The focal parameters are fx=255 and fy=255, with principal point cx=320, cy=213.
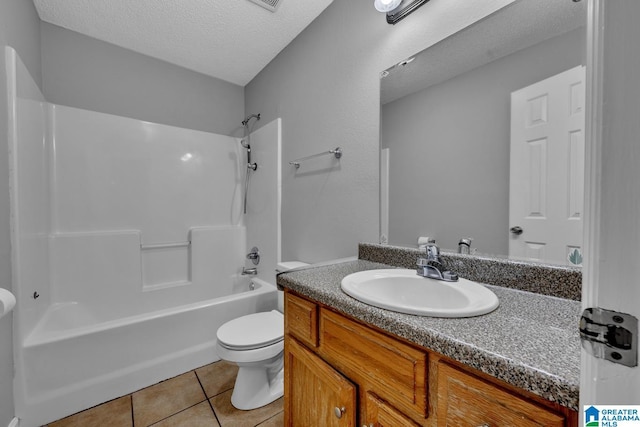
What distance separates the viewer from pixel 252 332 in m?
1.51

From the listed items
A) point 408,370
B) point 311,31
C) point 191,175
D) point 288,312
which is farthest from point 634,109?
point 191,175

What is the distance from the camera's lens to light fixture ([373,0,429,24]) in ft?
3.85

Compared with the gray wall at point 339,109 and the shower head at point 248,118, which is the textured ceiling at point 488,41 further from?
the shower head at point 248,118

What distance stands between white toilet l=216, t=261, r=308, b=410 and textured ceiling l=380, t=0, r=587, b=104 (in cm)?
148

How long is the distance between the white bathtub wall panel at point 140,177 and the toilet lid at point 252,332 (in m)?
1.23

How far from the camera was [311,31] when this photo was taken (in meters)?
1.83

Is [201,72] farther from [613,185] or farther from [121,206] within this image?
[613,185]

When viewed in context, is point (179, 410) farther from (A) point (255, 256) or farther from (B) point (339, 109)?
(B) point (339, 109)

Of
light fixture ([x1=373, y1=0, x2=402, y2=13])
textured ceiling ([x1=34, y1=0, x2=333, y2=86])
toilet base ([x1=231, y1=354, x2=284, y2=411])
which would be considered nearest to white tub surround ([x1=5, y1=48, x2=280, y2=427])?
toilet base ([x1=231, y1=354, x2=284, y2=411])

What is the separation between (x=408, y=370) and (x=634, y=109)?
0.61 m

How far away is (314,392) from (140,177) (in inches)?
87.4

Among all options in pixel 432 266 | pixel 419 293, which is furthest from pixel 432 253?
pixel 419 293

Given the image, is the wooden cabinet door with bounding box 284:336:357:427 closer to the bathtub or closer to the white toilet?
the white toilet

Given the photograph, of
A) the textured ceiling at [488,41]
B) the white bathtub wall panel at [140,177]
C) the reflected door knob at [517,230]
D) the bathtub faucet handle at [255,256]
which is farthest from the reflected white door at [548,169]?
the white bathtub wall panel at [140,177]
